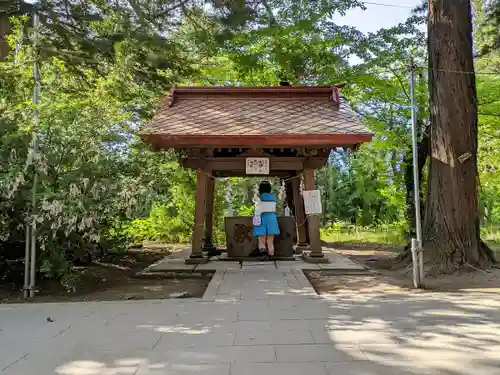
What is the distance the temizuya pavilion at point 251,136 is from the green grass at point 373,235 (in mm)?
4646

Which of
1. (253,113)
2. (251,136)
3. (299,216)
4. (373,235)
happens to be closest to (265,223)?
(299,216)

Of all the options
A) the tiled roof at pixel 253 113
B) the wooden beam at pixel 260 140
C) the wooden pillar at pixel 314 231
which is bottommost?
the wooden pillar at pixel 314 231

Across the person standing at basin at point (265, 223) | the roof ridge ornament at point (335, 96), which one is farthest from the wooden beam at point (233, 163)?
the roof ridge ornament at point (335, 96)

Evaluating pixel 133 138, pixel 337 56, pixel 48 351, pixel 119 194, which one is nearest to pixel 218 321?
pixel 48 351

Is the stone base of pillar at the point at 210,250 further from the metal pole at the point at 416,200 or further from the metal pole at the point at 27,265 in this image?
the metal pole at the point at 416,200

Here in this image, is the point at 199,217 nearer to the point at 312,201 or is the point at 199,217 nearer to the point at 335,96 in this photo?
the point at 312,201

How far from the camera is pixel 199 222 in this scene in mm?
8938

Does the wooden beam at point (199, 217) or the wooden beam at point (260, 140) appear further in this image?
the wooden beam at point (199, 217)

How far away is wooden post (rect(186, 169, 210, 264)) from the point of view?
8945mm

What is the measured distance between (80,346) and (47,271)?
296cm

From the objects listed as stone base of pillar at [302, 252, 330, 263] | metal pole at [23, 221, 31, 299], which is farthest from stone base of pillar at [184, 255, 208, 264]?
metal pole at [23, 221, 31, 299]

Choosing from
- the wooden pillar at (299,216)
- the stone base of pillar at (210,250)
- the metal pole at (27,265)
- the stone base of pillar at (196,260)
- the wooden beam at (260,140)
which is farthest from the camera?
the stone base of pillar at (210,250)

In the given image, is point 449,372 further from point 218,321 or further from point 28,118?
point 28,118

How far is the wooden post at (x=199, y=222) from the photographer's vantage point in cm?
895
